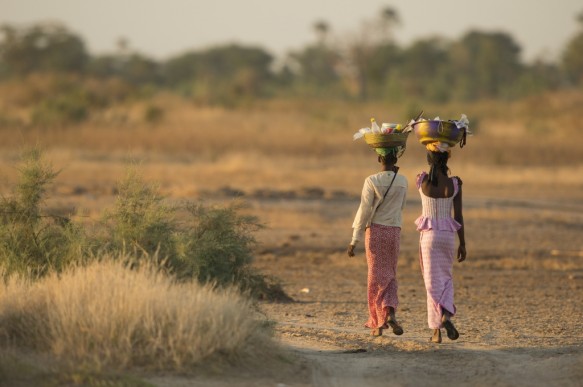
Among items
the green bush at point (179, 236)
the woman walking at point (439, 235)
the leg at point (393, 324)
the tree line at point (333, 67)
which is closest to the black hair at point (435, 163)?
the woman walking at point (439, 235)

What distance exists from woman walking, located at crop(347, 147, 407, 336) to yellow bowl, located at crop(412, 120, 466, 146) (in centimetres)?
45

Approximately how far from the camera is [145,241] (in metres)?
9.12

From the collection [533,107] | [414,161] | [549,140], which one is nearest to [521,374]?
[414,161]

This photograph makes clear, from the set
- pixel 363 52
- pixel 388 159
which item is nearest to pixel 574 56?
Result: pixel 363 52

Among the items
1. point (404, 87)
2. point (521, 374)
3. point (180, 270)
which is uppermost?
point (404, 87)

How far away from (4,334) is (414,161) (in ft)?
81.9

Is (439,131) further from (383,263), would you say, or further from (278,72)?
(278,72)

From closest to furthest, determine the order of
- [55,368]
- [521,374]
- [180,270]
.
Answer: [55,368]
[521,374]
[180,270]

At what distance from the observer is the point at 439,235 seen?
346 inches

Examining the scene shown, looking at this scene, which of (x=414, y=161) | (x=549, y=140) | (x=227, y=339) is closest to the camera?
(x=227, y=339)

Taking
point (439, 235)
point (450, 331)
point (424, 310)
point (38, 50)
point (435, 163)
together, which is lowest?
point (424, 310)

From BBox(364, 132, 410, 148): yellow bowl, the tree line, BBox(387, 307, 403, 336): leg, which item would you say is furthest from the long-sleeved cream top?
the tree line

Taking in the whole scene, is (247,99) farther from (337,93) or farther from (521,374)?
(521,374)

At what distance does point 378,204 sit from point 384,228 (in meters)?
0.23
